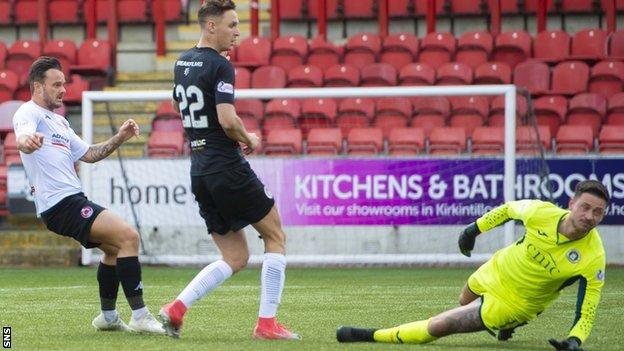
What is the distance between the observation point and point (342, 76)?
20.3 metres

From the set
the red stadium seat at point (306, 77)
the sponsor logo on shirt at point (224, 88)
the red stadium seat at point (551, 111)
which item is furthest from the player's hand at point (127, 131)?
the red stadium seat at point (306, 77)

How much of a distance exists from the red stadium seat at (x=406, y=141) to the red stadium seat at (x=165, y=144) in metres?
2.89

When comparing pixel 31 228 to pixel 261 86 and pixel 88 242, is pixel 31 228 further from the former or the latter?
pixel 88 242

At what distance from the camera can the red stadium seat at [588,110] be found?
1842cm

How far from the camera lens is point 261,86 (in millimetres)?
20250

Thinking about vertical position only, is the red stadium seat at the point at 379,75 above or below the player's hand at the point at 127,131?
above

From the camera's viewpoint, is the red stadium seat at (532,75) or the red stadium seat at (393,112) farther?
the red stadium seat at (532,75)

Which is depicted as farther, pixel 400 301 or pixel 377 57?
pixel 377 57

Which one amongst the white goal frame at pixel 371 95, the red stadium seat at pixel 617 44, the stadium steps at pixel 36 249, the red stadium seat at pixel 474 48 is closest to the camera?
the white goal frame at pixel 371 95

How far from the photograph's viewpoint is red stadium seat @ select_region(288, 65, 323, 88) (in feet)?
66.6

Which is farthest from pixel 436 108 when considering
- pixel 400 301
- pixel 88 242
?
pixel 88 242

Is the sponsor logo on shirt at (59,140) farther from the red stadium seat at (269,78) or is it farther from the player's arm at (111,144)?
Result: the red stadium seat at (269,78)

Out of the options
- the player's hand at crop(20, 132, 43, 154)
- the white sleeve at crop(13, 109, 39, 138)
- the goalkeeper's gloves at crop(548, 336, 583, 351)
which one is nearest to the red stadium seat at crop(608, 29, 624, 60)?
the goalkeeper's gloves at crop(548, 336, 583, 351)

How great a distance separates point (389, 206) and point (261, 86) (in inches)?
178
